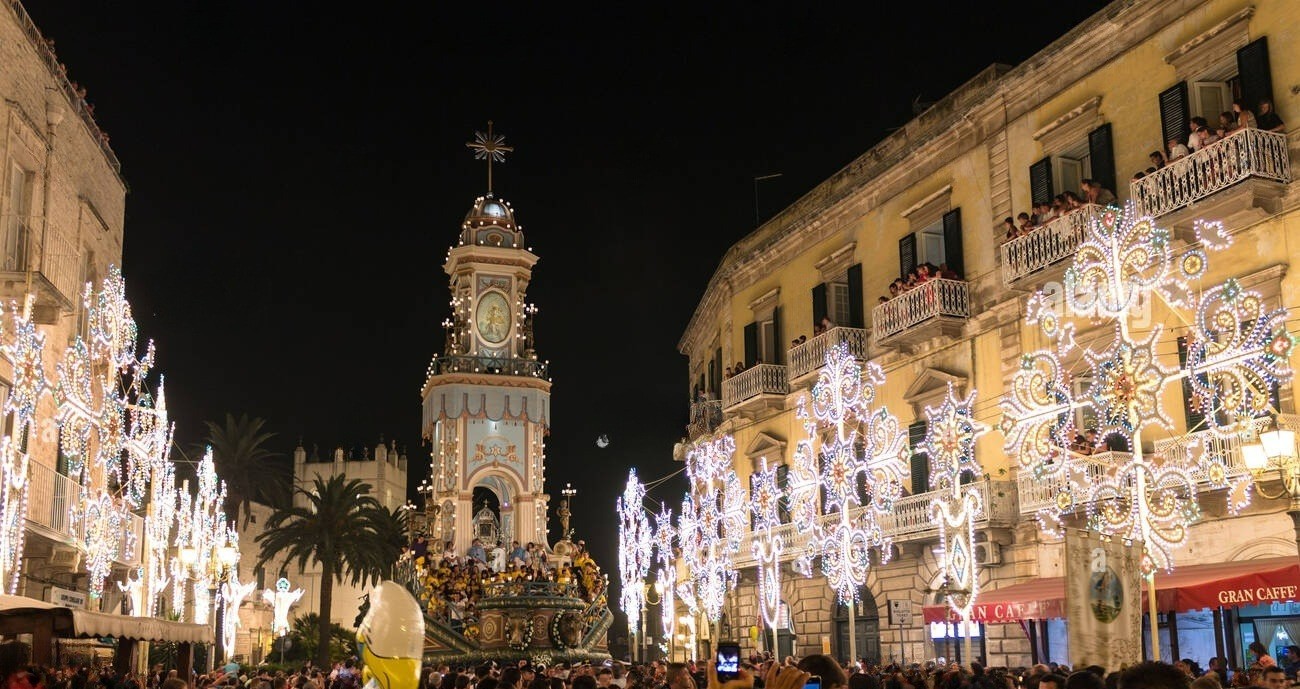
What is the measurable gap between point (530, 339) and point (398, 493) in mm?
32246

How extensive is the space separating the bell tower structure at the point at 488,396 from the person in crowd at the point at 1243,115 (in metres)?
27.5

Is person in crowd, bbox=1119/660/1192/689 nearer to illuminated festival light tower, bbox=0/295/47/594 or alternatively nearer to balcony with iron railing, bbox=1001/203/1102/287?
balcony with iron railing, bbox=1001/203/1102/287

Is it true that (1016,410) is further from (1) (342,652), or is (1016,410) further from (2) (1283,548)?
(1) (342,652)

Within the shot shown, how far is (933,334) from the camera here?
25719 mm

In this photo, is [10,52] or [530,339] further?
[530,339]

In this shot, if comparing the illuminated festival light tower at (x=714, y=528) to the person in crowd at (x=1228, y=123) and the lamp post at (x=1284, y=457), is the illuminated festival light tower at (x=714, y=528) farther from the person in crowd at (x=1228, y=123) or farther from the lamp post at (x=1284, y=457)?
the lamp post at (x=1284, y=457)

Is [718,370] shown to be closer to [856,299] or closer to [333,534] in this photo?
[856,299]

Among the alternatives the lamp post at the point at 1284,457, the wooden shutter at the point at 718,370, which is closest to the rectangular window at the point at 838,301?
the wooden shutter at the point at 718,370

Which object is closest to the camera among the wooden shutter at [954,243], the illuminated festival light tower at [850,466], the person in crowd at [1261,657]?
the person in crowd at [1261,657]

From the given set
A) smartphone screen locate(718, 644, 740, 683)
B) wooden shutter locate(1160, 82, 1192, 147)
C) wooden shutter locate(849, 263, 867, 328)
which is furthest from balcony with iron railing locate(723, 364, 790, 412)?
smartphone screen locate(718, 644, 740, 683)

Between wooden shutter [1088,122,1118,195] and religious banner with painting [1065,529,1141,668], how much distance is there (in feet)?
45.3

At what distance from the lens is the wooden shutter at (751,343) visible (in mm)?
34281

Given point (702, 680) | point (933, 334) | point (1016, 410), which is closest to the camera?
point (1016, 410)

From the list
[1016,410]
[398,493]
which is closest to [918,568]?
[1016,410]
